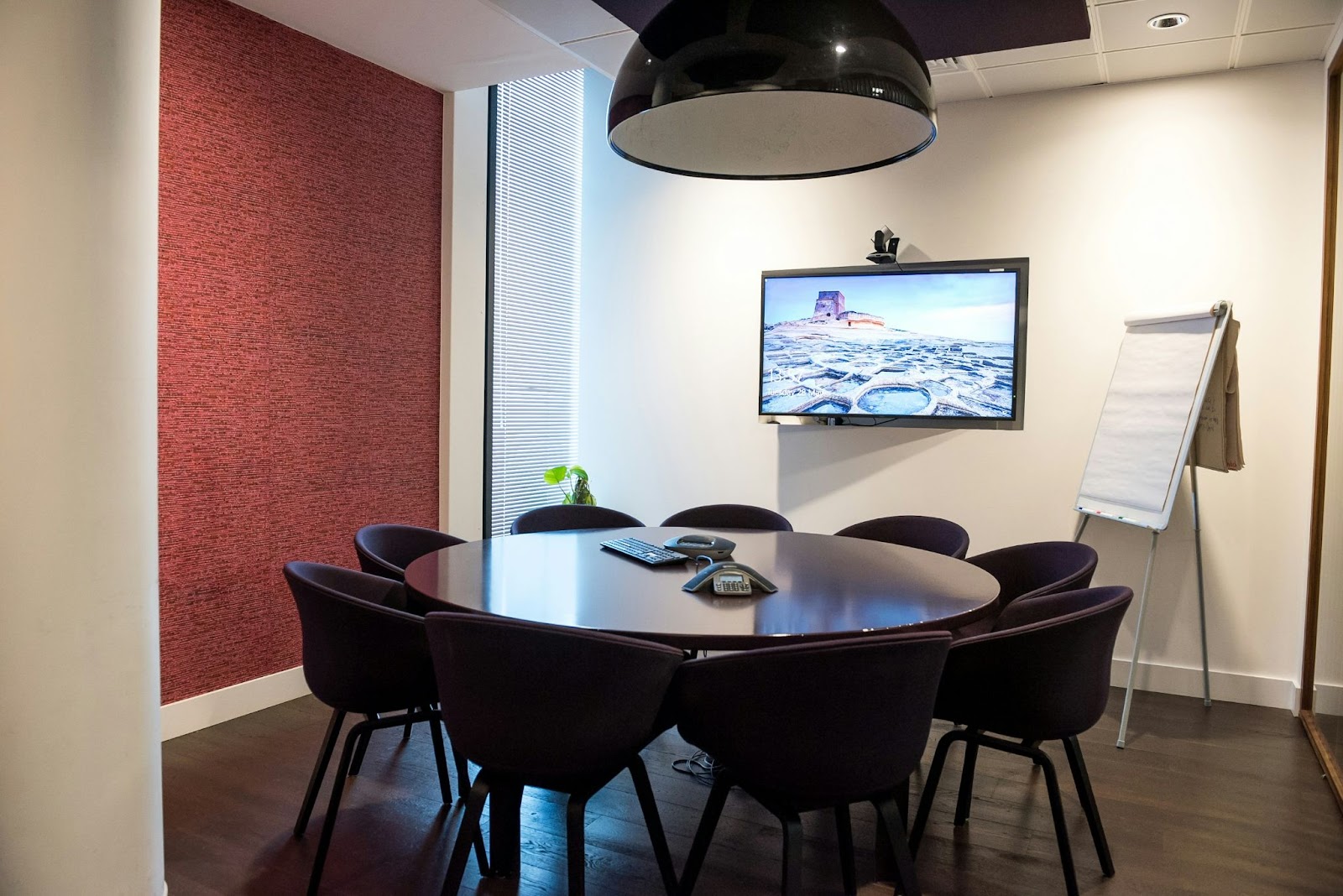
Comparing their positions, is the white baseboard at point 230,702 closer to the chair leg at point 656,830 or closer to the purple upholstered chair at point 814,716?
the chair leg at point 656,830

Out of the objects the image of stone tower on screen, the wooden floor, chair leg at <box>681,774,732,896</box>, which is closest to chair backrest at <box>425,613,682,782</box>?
chair leg at <box>681,774,732,896</box>

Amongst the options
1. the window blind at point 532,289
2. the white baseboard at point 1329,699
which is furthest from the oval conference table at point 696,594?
the window blind at point 532,289

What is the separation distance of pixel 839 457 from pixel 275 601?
9.91 ft

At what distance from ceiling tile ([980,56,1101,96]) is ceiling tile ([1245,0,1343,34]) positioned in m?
0.66

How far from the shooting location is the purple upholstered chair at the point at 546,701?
73.5 inches

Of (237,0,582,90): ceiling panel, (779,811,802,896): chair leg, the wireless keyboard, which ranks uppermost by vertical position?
(237,0,582,90): ceiling panel

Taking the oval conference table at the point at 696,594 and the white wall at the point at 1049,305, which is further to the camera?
the white wall at the point at 1049,305

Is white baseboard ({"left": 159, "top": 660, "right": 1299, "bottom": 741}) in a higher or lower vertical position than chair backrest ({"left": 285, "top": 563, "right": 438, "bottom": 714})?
lower

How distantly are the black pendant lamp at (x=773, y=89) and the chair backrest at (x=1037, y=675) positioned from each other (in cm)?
131

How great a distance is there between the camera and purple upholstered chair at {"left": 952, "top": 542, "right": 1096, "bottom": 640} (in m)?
3.19

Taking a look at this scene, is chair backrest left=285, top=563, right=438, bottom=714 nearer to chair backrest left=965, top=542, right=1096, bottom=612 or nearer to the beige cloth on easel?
chair backrest left=965, top=542, right=1096, bottom=612

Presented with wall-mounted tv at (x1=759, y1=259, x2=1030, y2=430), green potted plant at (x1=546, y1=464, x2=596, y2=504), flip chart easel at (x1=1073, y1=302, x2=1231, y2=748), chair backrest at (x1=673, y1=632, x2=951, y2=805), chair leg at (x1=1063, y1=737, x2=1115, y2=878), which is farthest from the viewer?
green potted plant at (x1=546, y1=464, x2=596, y2=504)

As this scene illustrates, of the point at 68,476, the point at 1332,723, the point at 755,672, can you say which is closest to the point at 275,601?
the point at 68,476

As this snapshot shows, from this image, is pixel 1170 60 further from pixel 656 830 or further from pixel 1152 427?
pixel 656 830
